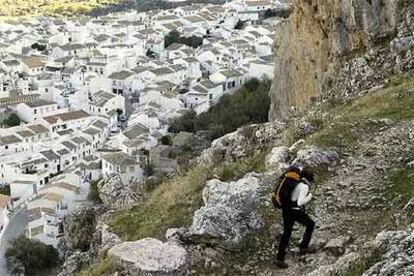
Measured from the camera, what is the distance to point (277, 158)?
11766 mm

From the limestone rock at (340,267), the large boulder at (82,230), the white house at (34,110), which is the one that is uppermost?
the limestone rock at (340,267)

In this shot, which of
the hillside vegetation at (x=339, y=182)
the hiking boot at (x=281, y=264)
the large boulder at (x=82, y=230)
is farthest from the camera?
the large boulder at (x=82, y=230)

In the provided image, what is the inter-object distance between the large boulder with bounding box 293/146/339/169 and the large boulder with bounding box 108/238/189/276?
284 cm

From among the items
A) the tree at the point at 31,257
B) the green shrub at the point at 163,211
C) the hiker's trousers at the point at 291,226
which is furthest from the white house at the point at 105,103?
the hiker's trousers at the point at 291,226

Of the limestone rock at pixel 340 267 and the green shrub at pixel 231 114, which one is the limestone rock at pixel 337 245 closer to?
the limestone rock at pixel 340 267

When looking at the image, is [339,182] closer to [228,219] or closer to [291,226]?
[228,219]

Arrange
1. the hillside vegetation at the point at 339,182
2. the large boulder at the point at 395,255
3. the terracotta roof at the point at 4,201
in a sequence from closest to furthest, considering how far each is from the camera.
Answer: the large boulder at the point at 395,255 < the hillside vegetation at the point at 339,182 < the terracotta roof at the point at 4,201

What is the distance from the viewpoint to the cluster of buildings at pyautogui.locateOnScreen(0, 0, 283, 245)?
4022cm

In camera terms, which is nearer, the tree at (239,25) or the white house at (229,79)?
the white house at (229,79)

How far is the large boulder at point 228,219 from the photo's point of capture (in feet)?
29.7

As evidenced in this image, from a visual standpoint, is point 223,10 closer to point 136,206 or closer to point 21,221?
point 21,221

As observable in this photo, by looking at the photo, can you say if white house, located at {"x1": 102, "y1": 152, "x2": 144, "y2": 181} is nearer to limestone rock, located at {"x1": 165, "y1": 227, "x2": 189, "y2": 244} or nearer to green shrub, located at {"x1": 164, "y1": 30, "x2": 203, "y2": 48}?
limestone rock, located at {"x1": 165, "y1": 227, "x2": 189, "y2": 244}

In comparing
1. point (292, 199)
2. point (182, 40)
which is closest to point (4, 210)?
point (292, 199)

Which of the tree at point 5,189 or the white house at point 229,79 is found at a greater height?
the white house at point 229,79
